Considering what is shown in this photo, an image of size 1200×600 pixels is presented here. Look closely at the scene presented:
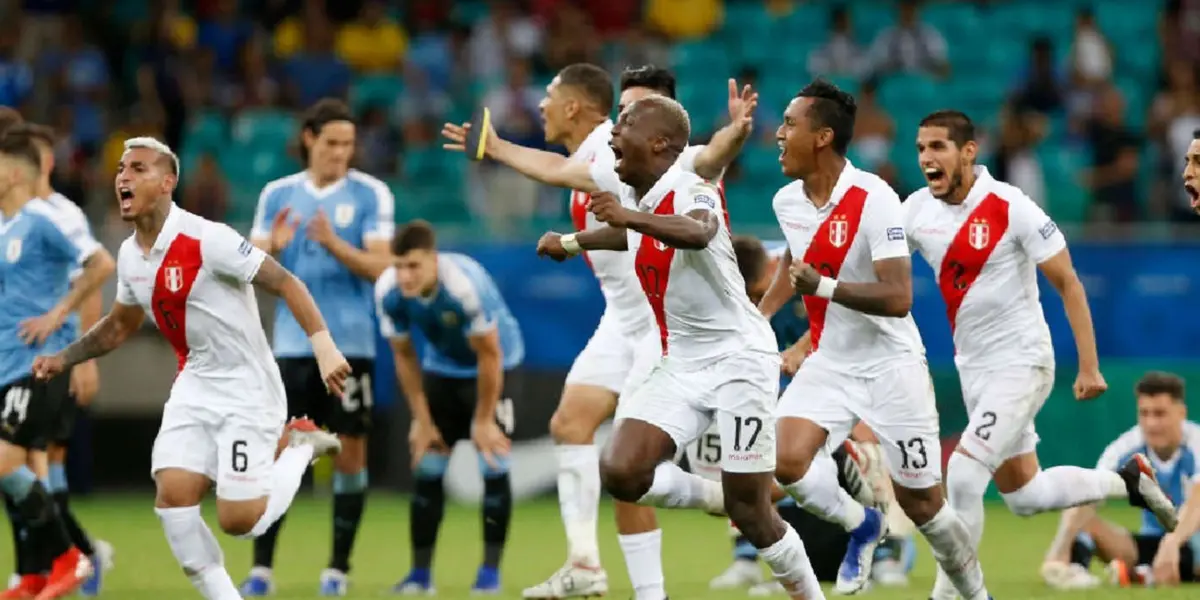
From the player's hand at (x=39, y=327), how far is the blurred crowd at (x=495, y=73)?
624 centimetres

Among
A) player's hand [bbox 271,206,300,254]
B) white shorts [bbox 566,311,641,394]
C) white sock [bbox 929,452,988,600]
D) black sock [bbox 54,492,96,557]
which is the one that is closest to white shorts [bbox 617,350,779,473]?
white sock [bbox 929,452,988,600]

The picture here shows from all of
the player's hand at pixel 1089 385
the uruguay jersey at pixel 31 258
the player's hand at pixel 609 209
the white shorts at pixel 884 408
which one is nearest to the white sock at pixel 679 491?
the white shorts at pixel 884 408

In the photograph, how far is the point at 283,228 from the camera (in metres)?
11.3

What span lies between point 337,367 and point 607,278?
81.9 inches

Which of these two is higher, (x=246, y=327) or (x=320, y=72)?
(x=320, y=72)

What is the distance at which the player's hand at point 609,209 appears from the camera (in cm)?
743

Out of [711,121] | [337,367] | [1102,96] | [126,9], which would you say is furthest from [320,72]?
[337,367]

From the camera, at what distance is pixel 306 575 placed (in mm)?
11828

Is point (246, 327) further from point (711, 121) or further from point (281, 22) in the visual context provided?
point (281, 22)

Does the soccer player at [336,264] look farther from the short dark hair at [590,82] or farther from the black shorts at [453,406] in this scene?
the short dark hair at [590,82]

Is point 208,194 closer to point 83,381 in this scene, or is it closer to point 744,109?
point 83,381

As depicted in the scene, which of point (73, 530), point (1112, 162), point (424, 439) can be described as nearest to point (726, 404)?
point (424, 439)

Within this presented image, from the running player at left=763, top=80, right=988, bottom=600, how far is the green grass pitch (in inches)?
53.8

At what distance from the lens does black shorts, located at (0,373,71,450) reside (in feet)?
34.1
